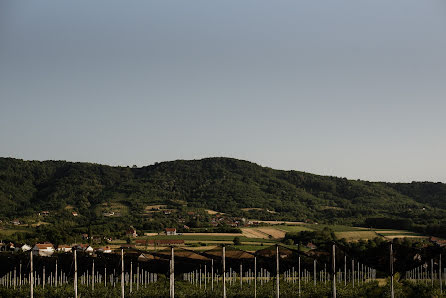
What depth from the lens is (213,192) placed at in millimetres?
176750

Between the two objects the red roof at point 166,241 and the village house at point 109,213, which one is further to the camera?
the village house at point 109,213

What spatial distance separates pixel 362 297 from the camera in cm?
3403

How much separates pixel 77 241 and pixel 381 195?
120 metres

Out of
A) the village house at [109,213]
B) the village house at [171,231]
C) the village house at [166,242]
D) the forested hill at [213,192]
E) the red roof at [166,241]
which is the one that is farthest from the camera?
the forested hill at [213,192]

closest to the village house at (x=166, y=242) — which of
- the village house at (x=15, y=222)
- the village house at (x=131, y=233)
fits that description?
the village house at (x=131, y=233)

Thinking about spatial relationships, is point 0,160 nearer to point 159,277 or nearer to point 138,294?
point 159,277

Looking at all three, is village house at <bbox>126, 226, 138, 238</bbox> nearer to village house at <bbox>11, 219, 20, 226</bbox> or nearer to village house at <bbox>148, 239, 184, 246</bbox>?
village house at <bbox>148, 239, 184, 246</bbox>

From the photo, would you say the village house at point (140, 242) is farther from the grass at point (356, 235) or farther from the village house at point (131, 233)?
the grass at point (356, 235)

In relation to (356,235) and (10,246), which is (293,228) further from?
(10,246)

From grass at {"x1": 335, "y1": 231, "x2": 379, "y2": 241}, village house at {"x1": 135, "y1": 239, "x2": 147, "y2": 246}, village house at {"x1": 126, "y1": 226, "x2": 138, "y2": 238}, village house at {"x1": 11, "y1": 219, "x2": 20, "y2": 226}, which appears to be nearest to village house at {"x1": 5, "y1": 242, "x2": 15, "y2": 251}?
village house at {"x1": 135, "y1": 239, "x2": 147, "y2": 246}

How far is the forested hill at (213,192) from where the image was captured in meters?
150

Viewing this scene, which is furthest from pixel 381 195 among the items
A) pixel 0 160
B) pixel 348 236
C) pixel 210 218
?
pixel 0 160

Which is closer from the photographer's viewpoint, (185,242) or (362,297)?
(362,297)

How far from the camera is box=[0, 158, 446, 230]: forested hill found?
5906 inches
